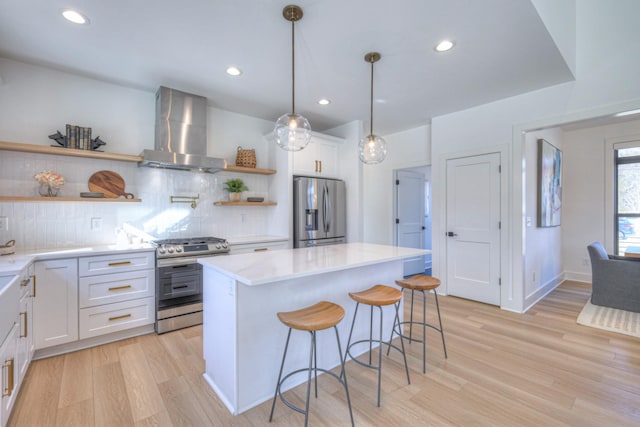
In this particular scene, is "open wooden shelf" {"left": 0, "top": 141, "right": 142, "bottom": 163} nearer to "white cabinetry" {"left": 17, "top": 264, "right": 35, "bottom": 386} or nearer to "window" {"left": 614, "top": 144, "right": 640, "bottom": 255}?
"white cabinetry" {"left": 17, "top": 264, "right": 35, "bottom": 386}

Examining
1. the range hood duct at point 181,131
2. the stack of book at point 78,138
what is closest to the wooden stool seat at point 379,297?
the range hood duct at point 181,131

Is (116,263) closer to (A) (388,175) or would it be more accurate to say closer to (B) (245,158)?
(B) (245,158)

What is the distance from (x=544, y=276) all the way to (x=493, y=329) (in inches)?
77.8

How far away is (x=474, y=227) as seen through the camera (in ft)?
13.0

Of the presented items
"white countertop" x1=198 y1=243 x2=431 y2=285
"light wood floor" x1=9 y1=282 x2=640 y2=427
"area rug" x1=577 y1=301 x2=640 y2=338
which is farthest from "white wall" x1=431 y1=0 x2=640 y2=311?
"white countertop" x1=198 y1=243 x2=431 y2=285

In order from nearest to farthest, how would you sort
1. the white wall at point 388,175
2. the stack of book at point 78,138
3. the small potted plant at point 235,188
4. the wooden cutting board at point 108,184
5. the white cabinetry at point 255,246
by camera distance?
the stack of book at point 78,138 → the wooden cutting board at point 108,184 → the white cabinetry at point 255,246 → the small potted plant at point 235,188 → the white wall at point 388,175

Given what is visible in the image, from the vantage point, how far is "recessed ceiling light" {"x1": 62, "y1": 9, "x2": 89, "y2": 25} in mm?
2082

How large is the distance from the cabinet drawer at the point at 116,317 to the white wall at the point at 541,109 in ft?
12.3

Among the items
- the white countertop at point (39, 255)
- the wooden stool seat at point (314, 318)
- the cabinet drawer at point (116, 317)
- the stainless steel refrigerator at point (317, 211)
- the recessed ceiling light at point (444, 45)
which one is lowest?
the cabinet drawer at point (116, 317)

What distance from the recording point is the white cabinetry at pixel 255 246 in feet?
11.4

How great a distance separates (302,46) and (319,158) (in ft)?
6.42

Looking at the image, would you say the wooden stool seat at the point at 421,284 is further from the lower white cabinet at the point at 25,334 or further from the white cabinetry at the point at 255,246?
the lower white cabinet at the point at 25,334

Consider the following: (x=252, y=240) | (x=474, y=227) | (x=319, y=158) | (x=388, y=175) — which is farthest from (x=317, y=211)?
(x=474, y=227)

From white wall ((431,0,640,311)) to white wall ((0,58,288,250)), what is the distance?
2.54 metres
